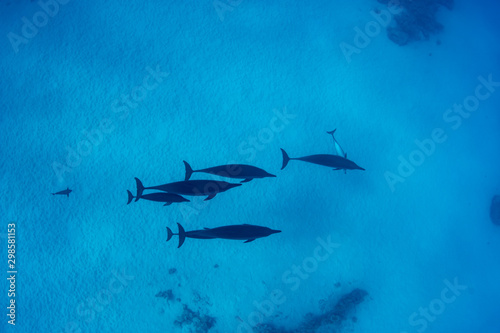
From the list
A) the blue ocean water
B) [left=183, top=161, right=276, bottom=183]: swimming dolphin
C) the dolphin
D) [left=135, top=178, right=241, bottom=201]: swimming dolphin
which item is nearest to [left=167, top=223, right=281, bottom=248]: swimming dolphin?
[left=135, top=178, right=241, bottom=201]: swimming dolphin

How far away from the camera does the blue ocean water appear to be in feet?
31.1

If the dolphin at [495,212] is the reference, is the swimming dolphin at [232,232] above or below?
below

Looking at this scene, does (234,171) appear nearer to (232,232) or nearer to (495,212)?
(232,232)

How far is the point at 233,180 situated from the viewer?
1010cm

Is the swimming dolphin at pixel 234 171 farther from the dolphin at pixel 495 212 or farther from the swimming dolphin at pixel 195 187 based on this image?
the dolphin at pixel 495 212

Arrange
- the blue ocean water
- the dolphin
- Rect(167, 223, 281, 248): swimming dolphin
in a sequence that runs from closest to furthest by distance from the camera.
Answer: Rect(167, 223, 281, 248): swimming dolphin < the blue ocean water < the dolphin

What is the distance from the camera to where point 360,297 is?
1026cm

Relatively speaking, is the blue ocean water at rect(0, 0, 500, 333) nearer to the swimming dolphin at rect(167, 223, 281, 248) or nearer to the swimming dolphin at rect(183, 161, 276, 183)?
the swimming dolphin at rect(183, 161, 276, 183)

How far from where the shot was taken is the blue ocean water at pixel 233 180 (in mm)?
9492

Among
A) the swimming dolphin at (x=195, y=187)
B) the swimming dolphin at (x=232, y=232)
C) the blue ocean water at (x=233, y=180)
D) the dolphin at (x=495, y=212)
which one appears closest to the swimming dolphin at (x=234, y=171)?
the swimming dolphin at (x=195, y=187)

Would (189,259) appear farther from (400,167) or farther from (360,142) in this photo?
(400,167)

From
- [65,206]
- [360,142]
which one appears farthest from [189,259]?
[360,142]

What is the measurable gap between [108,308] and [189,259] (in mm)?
2886

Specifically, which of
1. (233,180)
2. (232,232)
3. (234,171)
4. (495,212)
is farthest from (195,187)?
(495,212)
